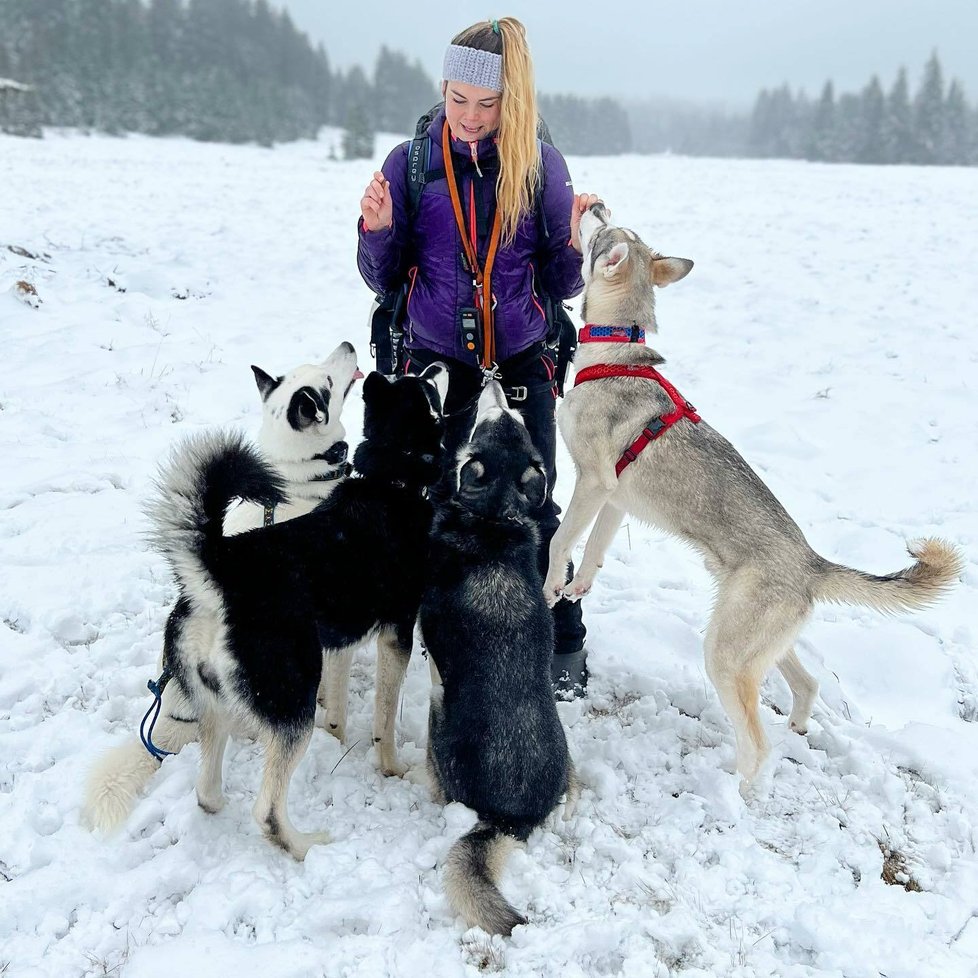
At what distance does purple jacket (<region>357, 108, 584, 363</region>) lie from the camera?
387 centimetres

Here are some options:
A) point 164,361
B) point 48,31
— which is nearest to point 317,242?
point 164,361

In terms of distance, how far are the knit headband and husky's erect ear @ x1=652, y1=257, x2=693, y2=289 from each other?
1.53 meters

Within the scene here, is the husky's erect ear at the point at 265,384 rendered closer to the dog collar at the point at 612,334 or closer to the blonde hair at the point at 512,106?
the blonde hair at the point at 512,106

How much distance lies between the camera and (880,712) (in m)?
4.32

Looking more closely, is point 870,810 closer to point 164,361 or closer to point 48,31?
point 164,361

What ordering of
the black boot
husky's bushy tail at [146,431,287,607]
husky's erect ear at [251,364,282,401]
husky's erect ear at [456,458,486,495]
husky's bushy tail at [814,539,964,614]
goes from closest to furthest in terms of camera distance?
husky's bushy tail at [146,431,287,607], husky's bushy tail at [814,539,964,614], husky's erect ear at [456,458,486,495], the black boot, husky's erect ear at [251,364,282,401]

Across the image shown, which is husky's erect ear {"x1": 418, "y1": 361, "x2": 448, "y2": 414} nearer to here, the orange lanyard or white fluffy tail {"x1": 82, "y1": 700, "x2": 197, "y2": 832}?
the orange lanyard

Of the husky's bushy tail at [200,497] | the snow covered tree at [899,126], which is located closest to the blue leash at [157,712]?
the husky's bushy tail at [200,497]

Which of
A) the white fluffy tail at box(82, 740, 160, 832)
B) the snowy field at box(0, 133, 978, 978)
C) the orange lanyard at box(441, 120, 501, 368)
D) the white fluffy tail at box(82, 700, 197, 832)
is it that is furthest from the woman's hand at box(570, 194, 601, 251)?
the white fluffy tail at box(82, 740, 160, 832)

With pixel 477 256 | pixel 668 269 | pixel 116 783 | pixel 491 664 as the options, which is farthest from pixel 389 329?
pixel 116 783

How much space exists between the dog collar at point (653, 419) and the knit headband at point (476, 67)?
169cm

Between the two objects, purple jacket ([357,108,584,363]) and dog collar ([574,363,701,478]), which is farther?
dog collar ([574,363,701,478])

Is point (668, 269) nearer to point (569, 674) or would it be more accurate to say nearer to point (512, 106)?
point (512, 106)

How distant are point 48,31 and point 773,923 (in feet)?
212
